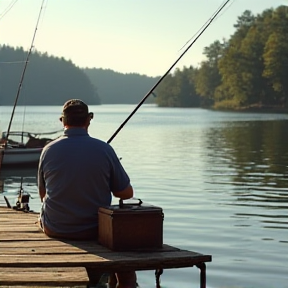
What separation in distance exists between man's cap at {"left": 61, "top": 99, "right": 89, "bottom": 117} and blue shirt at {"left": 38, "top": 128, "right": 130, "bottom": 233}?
0.13 metres

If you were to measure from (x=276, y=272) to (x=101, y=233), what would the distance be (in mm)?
4917

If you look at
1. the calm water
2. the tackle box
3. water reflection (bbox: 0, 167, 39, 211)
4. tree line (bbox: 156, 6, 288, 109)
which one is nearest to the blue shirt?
the tackle box

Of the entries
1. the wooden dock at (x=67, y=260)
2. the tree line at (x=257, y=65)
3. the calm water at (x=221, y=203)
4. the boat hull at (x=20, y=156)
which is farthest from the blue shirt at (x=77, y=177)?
the tree line at (x=257, y=65)

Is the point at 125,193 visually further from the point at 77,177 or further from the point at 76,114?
the point at 76,114

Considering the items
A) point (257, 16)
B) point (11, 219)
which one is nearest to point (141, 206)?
point (11, 219)

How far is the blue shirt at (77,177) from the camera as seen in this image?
7.22 meters

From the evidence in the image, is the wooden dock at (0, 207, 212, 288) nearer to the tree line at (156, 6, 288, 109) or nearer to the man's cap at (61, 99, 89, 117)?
the man's cap at (61, 99, 89, 117)

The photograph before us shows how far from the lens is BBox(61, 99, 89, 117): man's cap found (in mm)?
7188

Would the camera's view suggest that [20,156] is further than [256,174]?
Yes

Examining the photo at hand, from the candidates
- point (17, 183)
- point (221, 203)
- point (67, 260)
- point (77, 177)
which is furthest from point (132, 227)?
point (17, 183)

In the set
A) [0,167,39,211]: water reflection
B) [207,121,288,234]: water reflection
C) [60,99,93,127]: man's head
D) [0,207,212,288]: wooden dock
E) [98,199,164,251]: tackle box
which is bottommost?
[0,167,39,211]: water reflection

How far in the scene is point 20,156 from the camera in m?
31.4

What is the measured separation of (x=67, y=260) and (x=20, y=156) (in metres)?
25.3

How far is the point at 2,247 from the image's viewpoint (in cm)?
706
